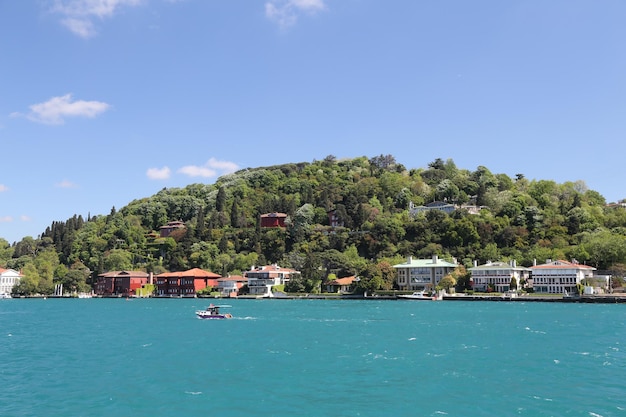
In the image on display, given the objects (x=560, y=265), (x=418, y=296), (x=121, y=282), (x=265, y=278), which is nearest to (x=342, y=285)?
(x=265, y=278)

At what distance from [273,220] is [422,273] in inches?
1762

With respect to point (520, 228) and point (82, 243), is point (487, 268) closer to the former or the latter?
point (520, 228)

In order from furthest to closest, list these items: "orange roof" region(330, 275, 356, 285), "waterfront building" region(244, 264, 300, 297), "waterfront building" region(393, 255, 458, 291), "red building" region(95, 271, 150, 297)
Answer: "red building" region(95, 271, 150, 297), "waterfront building" region(244, 264, 300, 297), "orange roof" region(330, 275, 356, 285), "waterfront building" region(393, 255, 458, 291)

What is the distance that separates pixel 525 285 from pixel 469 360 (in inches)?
2478

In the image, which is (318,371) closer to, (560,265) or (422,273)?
(560,265)

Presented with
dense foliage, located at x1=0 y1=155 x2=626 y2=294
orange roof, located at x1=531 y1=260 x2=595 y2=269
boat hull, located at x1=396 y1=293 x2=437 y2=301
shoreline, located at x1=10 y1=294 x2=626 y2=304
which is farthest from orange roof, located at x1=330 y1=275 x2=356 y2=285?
orange roof, located at x1=531 y1=260 x2=595 y2=269

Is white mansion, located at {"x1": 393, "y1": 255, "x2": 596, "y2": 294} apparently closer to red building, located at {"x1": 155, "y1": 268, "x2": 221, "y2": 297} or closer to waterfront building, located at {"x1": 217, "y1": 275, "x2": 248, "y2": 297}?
waterfront building, located at {"x1": 217, "y1": 275, "x2": 248, "y2": 297}

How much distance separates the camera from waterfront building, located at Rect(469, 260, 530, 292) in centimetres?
8288

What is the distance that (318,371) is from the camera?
23.4 m

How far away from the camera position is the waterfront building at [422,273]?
8931cm

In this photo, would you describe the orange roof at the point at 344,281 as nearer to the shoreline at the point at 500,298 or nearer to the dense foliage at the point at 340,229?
the dense foliage at the point at 340,229

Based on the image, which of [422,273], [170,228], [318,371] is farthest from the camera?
[170,228]

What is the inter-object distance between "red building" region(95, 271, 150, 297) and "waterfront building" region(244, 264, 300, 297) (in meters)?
23.9

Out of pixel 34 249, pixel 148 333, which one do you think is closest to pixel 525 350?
pixel 148 333
